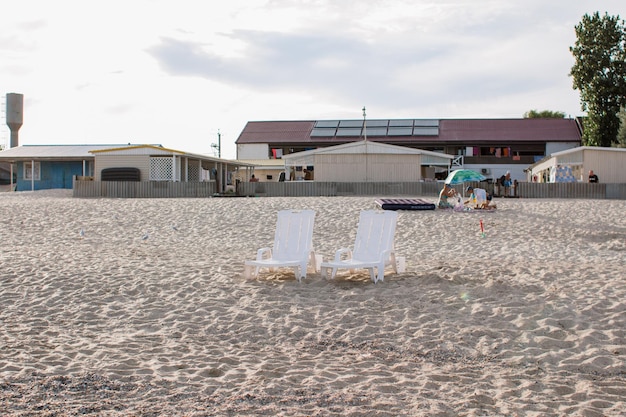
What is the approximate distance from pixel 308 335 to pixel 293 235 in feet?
10.5

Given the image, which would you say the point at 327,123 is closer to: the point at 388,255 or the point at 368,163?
the point at 368,163

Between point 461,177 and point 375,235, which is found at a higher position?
point 461,177

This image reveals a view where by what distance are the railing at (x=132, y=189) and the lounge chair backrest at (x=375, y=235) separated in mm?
18957

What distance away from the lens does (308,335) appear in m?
5.95

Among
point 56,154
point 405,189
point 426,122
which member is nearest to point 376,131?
point 426,122

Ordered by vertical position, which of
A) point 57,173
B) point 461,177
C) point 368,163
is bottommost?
point 461,177

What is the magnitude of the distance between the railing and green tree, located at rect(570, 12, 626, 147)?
29877mm

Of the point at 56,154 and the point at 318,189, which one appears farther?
the point at 56,154

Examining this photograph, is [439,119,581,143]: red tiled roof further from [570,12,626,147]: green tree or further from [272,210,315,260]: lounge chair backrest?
[272,210,315,260]: lounge chair backrest

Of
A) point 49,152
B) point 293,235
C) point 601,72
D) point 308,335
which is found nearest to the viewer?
point 308,335

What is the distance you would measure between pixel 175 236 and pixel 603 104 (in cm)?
3790

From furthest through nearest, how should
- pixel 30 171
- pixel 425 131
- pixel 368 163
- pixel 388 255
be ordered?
pixel 425 131 < pixel 30 171 < pixel 368 163 < pixel 388 255

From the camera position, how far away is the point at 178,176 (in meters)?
30.4

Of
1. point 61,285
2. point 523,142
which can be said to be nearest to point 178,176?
point 61,285
